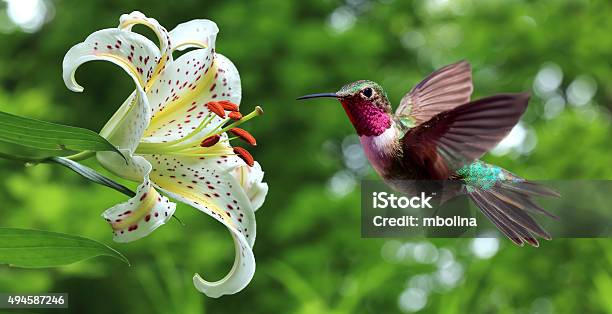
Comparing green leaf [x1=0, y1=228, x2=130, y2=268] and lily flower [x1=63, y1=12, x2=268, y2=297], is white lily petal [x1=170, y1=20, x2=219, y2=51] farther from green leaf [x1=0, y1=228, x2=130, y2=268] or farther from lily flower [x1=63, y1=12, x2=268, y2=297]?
green leaf [x1=0, y1=228, x2=130, y2=268]

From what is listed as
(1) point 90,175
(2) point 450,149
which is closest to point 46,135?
(1) point 90,175

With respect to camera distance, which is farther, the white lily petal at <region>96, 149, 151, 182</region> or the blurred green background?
the blurred green background

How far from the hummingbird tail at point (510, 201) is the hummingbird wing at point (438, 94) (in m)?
0.03

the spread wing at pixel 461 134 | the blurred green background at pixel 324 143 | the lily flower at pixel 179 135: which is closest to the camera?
the spread wing at pixel 461 134

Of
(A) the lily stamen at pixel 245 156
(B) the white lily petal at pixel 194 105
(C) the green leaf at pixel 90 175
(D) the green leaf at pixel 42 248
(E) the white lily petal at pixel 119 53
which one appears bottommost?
(D) the green leaf at pixel 42 248

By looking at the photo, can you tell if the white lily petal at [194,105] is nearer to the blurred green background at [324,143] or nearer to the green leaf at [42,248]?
the green leaf at [42,248]

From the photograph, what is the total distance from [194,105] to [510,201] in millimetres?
167

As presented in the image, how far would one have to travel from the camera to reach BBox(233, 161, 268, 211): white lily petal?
0.40m

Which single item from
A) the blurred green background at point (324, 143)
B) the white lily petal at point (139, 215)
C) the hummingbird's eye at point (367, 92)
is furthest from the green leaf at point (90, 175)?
the blurred green background at point (324, 143)

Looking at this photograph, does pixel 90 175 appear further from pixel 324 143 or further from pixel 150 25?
pixel 324 143

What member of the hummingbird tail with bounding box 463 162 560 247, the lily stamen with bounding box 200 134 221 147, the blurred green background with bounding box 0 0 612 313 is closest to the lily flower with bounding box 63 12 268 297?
the lily stamen with bounding box 200 134 221 147

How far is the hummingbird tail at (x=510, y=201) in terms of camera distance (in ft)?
0.98

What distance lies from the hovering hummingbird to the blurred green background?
1.16m

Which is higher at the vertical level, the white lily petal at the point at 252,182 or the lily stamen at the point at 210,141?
the lily stamen at the point at 210,141
